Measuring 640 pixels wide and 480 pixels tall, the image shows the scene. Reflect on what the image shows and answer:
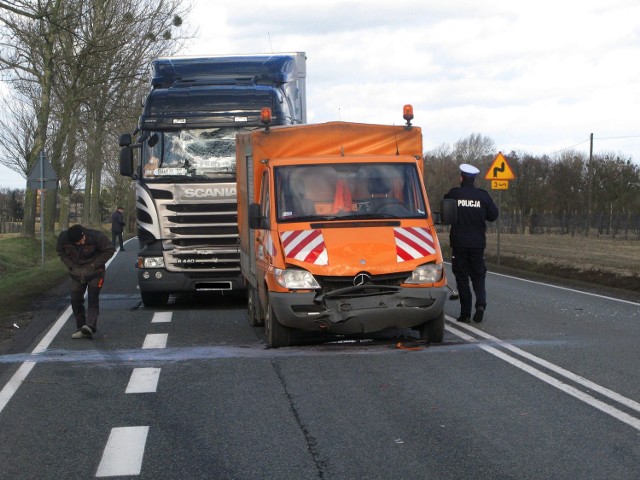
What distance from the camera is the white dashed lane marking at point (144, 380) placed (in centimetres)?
847

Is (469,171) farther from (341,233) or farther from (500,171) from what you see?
(500,171)

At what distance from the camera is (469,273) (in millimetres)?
13062

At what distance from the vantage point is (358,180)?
11305 mm

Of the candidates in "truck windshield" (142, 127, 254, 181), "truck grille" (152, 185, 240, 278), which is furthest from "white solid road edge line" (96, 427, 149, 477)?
"truck windshield" (142, 127, 254, 181)

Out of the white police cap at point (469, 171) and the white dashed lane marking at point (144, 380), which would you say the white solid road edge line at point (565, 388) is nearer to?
the white police cap at point (469, 171)

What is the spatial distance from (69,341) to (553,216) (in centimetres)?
5279

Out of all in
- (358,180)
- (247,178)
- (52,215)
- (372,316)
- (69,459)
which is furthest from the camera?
(52,215)

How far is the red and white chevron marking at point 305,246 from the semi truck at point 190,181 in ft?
13.3

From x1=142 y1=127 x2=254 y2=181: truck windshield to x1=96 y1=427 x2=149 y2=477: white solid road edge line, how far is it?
25.9ft

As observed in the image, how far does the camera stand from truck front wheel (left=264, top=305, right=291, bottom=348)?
10.7 m

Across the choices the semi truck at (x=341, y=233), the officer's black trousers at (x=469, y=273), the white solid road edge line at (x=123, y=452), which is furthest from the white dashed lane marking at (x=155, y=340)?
the white solid road edge line at (x=123, y=452)

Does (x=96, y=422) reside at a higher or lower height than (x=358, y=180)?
lower

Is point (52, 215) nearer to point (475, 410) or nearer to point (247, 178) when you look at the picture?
point (247, 178)

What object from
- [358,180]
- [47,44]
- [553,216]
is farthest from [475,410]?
[553,216]
